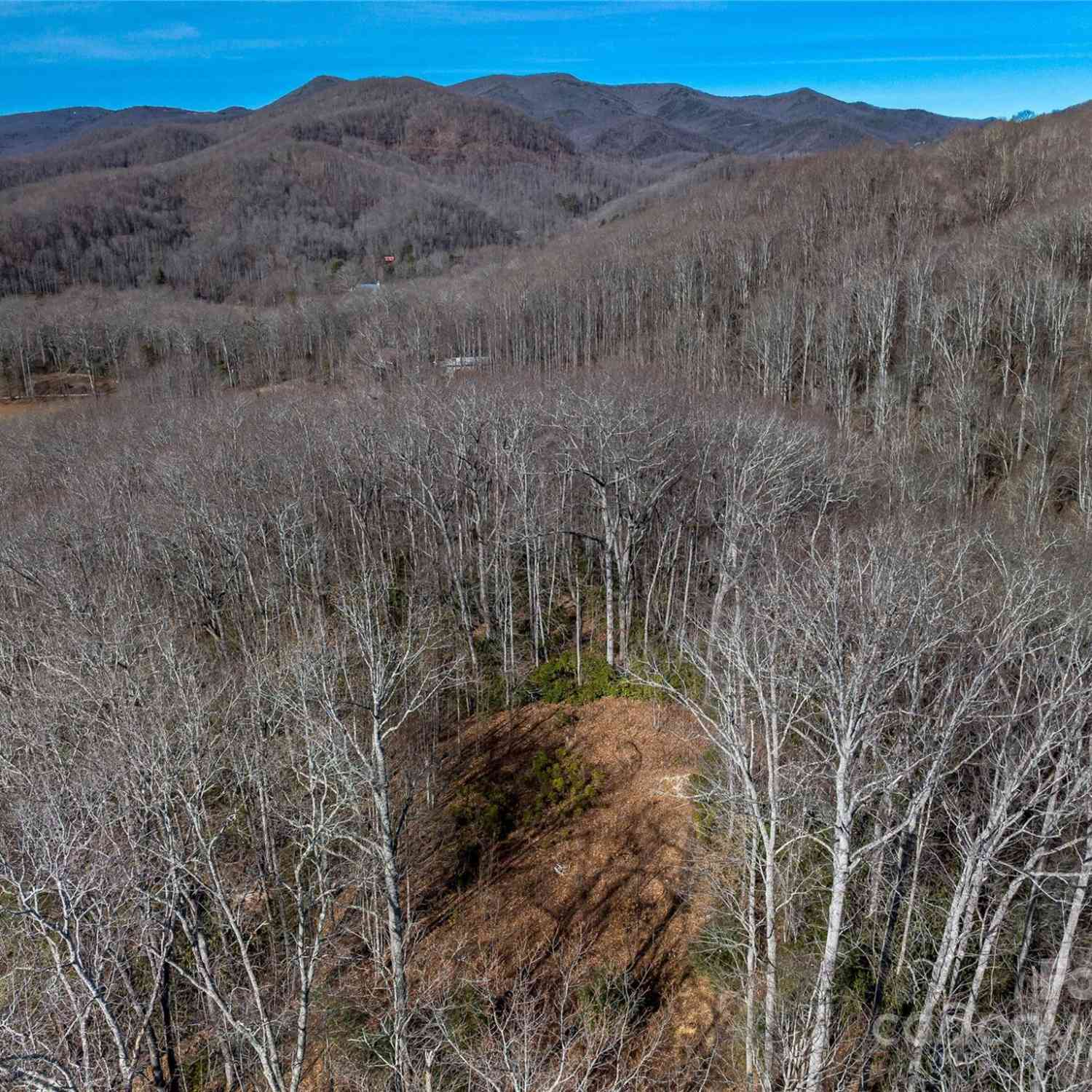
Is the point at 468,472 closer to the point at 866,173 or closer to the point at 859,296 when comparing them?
the point at 859,296

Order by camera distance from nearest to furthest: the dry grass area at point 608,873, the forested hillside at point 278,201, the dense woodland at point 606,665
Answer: the dense woodland at point 606,665, the dry grass area at point 608,873, the forested hillside at point 278,201

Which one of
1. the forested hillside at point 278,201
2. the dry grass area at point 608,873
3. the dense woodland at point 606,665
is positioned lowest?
the dry grass area at point 608,873

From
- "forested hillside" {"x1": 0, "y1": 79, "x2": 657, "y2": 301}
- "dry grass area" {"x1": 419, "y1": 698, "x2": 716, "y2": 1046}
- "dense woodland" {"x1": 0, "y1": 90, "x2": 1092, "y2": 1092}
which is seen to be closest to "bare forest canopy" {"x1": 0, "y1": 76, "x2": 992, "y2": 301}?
"forested hillside" {"x1": 0, "y1": 79, "x2": 657, "y2": 301}

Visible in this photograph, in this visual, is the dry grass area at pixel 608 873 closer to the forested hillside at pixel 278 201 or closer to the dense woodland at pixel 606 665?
the dense woodland at pixel 606 665

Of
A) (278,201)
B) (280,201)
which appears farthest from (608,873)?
(278,201)

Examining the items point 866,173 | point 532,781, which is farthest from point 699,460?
point 866,173

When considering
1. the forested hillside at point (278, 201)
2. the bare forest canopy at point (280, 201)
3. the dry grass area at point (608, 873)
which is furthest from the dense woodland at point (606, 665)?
the forested hillside at point (278, 201)

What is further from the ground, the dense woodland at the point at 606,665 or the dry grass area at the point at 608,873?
the dense woodland at the point at 606,665
